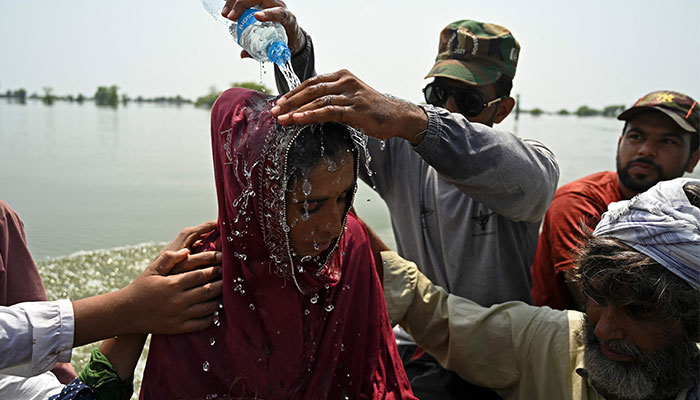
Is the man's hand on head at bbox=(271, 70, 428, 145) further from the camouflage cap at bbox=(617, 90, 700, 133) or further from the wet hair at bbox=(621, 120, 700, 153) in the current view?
the wet hair at bbox=(621, 120, 700, 153)

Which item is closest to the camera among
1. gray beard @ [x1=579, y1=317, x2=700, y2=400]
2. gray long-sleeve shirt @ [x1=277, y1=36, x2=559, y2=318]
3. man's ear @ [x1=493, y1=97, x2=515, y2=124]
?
gray beard @ [x1=579, y1=317, x2=700, y2=400]

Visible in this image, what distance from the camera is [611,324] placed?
6.15 feet

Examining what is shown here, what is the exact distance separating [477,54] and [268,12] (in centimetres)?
135

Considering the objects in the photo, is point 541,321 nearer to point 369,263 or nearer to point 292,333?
point 369,263

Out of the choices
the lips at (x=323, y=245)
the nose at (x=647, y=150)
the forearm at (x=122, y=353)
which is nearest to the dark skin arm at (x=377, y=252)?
the lips at (x=323, y=245)

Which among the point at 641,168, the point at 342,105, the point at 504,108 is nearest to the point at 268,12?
the point at 342,105

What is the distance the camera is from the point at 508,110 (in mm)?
2920

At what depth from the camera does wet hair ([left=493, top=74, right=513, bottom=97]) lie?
276 centimetres

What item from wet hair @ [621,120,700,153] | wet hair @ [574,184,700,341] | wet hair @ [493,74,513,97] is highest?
wet hair @ [493,74,513,97]

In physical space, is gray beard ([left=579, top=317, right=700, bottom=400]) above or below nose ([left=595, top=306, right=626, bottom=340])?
below

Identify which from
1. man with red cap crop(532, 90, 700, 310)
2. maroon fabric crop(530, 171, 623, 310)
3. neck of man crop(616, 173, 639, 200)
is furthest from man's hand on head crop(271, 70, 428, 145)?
neck of man crop(616, 173, 639, 200)

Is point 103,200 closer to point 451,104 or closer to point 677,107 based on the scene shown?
point 451,104

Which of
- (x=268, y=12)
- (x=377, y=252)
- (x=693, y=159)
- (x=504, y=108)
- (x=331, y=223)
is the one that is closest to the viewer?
(x=331, y=223)

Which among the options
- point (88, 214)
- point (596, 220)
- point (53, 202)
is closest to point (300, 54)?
point (596, 220)
